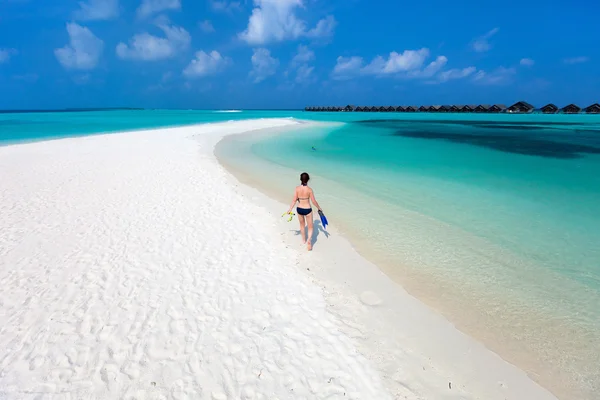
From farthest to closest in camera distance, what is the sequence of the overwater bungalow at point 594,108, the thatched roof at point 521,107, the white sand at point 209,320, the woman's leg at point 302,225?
1. the thatched roof at point 521,107
2. the overwater bungalow at point 594,108
3. the woman's leg at point 302,225
4. the white sand at point 209,320

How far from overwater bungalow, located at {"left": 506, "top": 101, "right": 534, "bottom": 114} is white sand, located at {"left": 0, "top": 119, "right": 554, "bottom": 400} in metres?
113

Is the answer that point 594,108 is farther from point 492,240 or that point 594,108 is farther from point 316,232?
point 316,232

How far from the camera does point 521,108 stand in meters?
97.2

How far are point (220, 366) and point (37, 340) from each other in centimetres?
263

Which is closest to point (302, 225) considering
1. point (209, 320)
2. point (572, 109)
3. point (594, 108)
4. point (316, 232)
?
point (316, 232)

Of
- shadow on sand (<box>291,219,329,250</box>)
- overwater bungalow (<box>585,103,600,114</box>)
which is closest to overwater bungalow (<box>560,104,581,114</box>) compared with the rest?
overwater bungalow (<box>585,103,600,114</box>)

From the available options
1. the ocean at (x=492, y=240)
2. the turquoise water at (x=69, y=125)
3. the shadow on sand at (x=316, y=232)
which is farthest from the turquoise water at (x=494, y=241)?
the turquoise water at (x=69, y=125)

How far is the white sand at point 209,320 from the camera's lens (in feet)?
12.6

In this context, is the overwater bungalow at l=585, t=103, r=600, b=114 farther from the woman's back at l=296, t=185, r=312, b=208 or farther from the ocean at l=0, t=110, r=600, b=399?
the woman's back at l=296, t=185, r=312, b=208

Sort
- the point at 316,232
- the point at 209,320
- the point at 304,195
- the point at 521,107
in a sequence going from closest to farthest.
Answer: the point at 209,320 → the point at 304,195 → the point at 316,232 → the point at 521,107

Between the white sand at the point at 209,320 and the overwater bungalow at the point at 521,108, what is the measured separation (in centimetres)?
11306

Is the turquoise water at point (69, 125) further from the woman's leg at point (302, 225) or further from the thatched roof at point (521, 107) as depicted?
the thatched roof at point (521, 107)

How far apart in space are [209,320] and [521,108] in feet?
391

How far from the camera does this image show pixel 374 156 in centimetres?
2275
